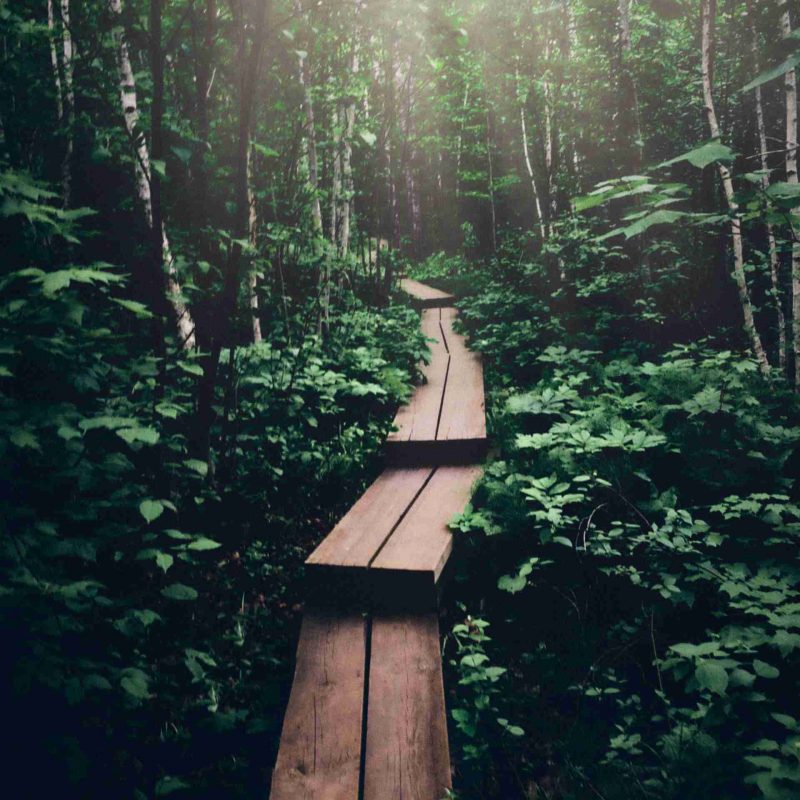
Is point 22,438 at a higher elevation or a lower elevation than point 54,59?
lower

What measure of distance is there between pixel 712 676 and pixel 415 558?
5.22ft

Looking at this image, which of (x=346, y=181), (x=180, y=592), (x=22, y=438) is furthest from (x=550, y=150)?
(x=22, y=438)

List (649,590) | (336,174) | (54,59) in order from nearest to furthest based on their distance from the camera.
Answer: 1. (649,590)
2. (54,59)
3. (336,174)

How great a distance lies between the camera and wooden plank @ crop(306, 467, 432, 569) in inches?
124

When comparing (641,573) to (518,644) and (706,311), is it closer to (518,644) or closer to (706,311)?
(518,644)

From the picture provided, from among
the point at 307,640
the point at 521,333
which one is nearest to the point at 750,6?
the point at 521,333

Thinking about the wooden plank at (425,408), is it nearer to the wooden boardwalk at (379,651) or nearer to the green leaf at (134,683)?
the wooden boardwalk at (379,651)

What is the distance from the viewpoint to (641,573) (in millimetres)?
2756

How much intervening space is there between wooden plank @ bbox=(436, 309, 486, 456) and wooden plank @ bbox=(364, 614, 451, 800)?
207cm

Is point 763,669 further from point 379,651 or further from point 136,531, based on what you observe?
point 136,531

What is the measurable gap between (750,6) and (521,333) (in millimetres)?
7881

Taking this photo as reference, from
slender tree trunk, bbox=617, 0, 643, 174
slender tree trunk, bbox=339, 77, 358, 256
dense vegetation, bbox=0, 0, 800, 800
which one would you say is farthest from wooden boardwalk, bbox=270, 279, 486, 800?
slender tree trunk, bbox=617, 0, 643, 174

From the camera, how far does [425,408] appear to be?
5488 millimetres

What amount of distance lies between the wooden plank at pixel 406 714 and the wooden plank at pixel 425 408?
214cm
